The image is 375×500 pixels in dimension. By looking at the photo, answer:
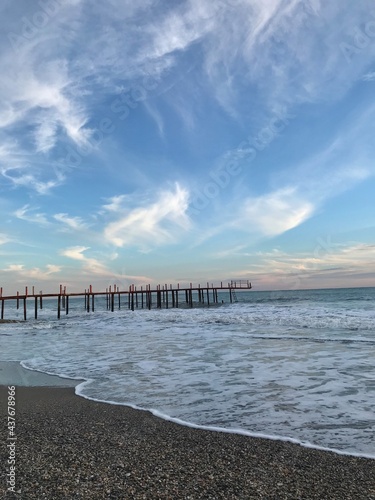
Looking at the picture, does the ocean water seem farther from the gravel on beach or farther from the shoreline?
the gravel on beach

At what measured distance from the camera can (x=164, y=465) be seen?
3824 mm

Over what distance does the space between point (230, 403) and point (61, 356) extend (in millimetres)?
7767

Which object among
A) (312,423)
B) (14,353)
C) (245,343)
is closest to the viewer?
(312,423)

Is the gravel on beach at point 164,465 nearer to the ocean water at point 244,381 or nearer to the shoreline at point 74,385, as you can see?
the shoreline at point 74,385

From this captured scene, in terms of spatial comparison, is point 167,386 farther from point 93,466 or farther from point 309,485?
point 309,485

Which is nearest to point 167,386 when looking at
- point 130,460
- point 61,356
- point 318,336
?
point 130,460

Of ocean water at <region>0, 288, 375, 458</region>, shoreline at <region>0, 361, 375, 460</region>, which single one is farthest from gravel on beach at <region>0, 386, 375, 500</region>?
ocean water at <region>0, 288, 375, 458</region>

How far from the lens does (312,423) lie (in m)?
5.36

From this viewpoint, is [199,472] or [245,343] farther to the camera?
[245,343]

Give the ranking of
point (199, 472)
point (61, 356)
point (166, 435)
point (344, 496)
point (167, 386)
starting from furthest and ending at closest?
point (61, 356)
point (167, 386)
point (166, 435)
point (199, 472)
point (344, 496)

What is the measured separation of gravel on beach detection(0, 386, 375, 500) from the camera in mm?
3242

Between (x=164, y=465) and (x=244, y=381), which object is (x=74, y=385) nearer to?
(x=244, y=381)

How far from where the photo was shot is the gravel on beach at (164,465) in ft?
10.6

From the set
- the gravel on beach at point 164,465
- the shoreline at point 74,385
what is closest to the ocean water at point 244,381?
the shoreline at point 74,385
